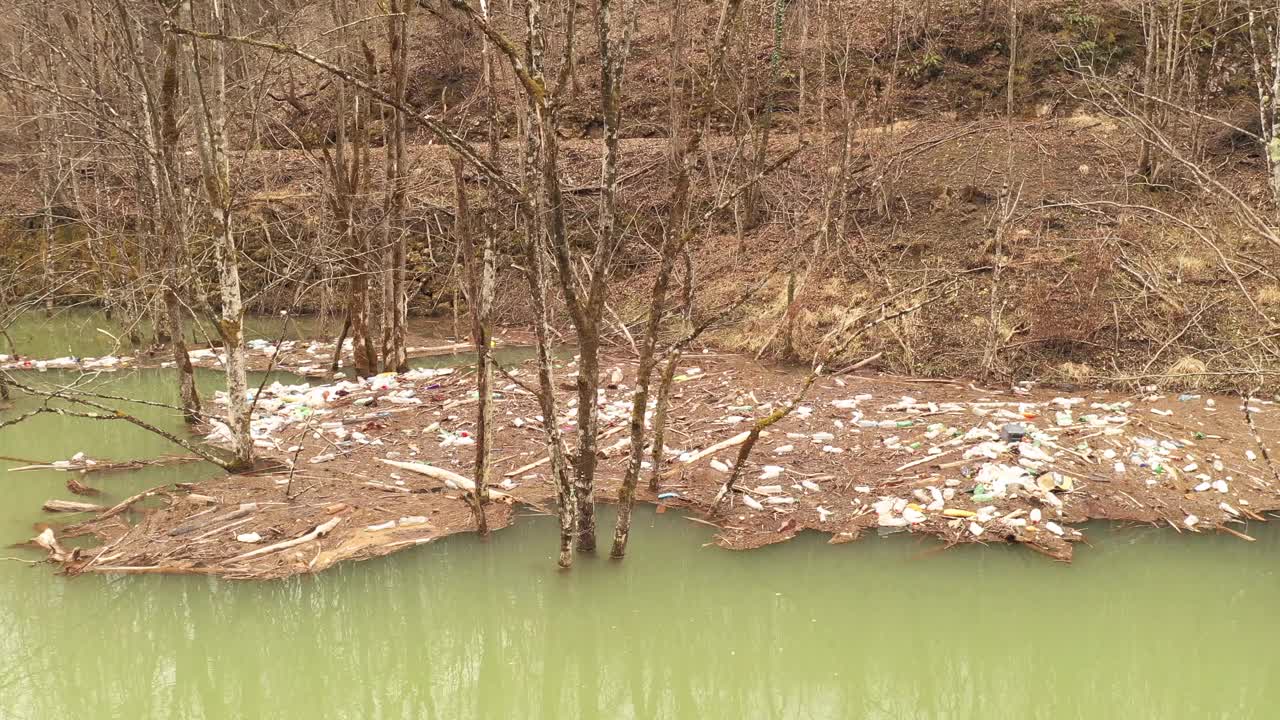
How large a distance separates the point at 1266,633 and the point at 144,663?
6046mm

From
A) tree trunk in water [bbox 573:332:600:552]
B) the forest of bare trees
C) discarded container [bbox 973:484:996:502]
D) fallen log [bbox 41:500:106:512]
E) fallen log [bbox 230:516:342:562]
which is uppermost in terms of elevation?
the forest of bare trees

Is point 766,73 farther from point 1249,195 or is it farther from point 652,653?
point 652,653

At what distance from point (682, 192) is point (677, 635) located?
7.97 ft

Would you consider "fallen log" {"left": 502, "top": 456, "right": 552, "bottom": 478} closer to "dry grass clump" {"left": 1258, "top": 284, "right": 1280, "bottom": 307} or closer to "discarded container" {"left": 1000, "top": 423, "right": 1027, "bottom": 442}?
"discarded container" {"left": 1000, "top": 423, "right": 1027, "bottom": 442}

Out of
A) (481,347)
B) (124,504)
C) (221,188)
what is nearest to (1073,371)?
(481,347)

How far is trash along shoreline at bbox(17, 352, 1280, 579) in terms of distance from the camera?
5.64m

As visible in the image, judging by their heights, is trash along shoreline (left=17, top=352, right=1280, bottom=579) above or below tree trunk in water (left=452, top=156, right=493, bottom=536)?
below

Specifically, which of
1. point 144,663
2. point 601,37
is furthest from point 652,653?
point 601,37

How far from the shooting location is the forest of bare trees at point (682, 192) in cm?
495

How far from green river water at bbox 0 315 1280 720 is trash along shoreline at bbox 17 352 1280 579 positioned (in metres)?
0.17

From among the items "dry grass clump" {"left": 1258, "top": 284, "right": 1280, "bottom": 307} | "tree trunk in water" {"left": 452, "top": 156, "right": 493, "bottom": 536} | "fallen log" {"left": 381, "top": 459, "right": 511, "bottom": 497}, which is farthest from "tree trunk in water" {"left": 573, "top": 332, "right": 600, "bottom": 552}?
"dry grass clump" {"left": 1258, "top": 284, "right": 1280, "bottom": 307}

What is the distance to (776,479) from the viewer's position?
21.1 feet

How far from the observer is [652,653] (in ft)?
16.0

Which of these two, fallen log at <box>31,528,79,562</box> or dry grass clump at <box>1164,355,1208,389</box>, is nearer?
fallen log at <box>31,528,79,562</box>
